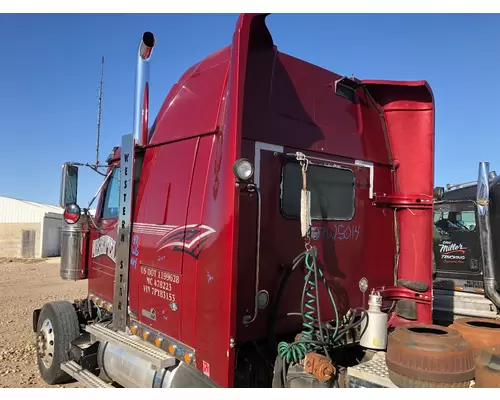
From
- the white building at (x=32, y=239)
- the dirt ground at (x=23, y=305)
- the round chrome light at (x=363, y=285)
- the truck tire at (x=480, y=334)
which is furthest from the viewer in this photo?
the white building at (x=32, y=239)

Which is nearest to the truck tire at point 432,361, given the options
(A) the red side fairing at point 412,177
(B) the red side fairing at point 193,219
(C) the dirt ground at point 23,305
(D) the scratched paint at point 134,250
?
(B) the red side fairing at point 193,219

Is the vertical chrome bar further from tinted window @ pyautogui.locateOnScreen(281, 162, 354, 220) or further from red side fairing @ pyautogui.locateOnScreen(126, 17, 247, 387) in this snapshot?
tinted window @ pyautogui.locateOnScreen(281, 162, 354, 220)

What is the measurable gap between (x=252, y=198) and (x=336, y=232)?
102 centimetres

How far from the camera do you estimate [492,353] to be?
2717 mm

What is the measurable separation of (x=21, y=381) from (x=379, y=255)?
4677mm

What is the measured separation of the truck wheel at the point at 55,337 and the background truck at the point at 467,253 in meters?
4.71

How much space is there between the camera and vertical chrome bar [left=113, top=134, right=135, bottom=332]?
13.6 ft

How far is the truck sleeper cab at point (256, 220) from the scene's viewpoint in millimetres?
2996

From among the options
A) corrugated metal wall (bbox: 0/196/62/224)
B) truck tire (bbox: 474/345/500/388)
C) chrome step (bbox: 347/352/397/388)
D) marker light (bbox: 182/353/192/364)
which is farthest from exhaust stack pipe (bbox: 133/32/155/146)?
corrugated metal wall (bbox: 0/196/62/224)

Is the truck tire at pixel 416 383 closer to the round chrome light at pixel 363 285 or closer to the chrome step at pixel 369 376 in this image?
the chrome step at pixel 369 376

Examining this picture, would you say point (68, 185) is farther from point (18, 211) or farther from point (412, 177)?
point (18, 211)

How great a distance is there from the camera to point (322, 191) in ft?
11.8

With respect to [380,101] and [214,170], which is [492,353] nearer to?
[214,170]

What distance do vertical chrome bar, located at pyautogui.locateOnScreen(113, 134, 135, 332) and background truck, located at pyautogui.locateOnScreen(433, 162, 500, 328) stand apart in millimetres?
3653
